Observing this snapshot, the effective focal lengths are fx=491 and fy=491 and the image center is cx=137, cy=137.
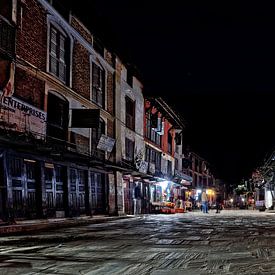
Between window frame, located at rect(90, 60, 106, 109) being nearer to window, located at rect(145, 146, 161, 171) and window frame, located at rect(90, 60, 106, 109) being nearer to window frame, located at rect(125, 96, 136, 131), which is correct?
window frame, located at rect(125, 96, 136, 131)

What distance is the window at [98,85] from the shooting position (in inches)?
1154

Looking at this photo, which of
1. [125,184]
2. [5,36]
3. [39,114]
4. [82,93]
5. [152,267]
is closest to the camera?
[152,267]

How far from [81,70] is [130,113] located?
38.3 feet

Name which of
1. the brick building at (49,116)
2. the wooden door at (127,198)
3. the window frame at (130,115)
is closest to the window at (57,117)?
the brick building at (49,116)

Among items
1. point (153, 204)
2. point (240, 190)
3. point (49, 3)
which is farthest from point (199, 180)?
point (49, 3)

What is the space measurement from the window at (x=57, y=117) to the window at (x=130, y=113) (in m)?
12.7

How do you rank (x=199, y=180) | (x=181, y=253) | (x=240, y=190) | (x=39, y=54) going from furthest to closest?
(x=240, y=190) < (x=199, y=180) < (x=39, y=54) < (x=181, y=253)

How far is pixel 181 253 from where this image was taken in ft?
33.6

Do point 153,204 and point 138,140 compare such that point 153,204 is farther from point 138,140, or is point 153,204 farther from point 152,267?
point 152,267

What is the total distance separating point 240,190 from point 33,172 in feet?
307

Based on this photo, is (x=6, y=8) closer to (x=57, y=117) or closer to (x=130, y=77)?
(x=57, y=117)

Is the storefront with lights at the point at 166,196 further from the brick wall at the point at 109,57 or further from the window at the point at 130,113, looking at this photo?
the brick wall at the point at 109,57

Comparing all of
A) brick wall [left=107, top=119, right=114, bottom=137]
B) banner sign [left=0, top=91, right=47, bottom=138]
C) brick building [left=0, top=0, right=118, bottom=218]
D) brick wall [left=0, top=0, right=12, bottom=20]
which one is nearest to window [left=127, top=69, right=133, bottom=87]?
brick wall [left=107, top=119, right=114, bottom=137]

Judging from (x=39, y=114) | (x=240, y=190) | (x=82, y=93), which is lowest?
(x=240, y=190)
